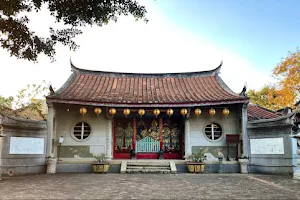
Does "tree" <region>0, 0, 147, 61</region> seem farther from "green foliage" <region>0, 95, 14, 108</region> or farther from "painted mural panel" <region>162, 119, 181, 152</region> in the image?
"green foliage" <region>0, 95, 14, 108</region>

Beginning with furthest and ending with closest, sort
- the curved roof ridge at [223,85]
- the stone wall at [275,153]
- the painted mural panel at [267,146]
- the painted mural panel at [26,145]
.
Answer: the curved roof ridge at [223,85], the painted mural panel at [267,146], the painted mural panel at [26,145], the stone wall at [275,153]

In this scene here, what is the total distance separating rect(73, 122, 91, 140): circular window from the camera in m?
11.6

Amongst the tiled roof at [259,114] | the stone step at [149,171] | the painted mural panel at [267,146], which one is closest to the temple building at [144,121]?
the painted mural panel at [267,146]

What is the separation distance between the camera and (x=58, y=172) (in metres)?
10.6

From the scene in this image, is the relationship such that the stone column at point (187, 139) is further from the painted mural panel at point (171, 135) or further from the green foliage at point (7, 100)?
the green foliage at point (7, 100)

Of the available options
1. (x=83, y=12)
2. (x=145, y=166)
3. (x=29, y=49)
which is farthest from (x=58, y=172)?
(x=83, y=12)

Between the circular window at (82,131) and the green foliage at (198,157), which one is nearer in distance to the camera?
the green foliage at (198,157)

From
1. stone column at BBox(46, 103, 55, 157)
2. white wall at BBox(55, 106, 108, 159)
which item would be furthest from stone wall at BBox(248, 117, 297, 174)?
stone column at BBox(46, 103, 55, 157)

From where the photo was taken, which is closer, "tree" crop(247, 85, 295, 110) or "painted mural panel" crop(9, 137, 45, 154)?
"painted mural panel" crop(9, 137, 45, 154)

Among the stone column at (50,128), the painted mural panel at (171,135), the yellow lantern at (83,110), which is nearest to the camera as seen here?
the stone column at (50,128)

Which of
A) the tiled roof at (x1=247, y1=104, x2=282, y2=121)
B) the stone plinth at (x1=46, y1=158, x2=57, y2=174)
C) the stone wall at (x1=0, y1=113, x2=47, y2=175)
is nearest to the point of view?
the stone wall at (x1=0, y1=113, x2=47, y2=175)

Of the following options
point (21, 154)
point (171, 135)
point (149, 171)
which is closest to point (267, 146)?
point (171, 135)

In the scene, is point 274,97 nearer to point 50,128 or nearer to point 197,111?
point 197,111

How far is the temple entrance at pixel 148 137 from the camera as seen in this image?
12.3m
